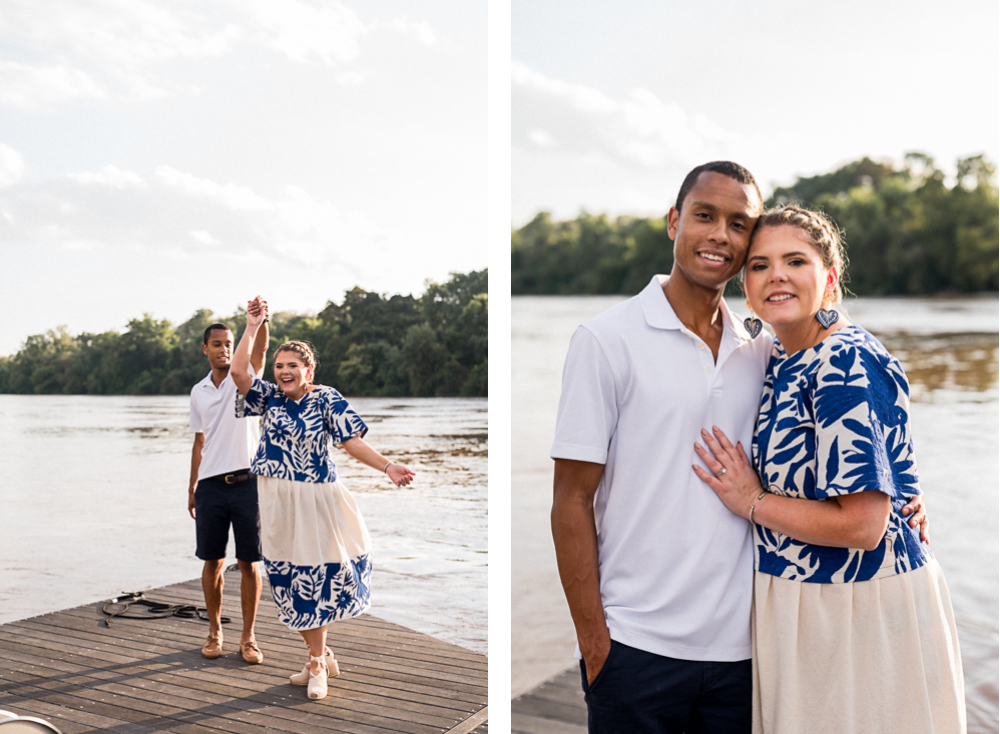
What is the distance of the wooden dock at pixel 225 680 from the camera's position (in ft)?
9.89

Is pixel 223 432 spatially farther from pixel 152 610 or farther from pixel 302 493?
pixel 152 610

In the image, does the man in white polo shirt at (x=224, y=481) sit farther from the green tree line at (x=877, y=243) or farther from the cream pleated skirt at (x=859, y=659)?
the green tree line at (x=877, y=243)

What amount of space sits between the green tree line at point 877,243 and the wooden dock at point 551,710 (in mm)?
9952

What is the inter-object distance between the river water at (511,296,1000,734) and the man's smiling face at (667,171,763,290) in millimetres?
5707

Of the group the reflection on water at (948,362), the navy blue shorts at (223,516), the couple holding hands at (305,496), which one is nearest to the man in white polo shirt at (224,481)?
the navy blue shorts at (223,516)

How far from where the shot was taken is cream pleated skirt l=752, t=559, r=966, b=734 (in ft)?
4.30

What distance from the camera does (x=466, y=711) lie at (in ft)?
10.2

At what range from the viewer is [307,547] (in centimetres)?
308

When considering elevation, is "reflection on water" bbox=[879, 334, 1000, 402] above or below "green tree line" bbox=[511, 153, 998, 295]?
below

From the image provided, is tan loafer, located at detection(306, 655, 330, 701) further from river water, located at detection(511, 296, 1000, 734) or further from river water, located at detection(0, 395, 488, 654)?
river water, located at detection(0, 395, 488, 654)

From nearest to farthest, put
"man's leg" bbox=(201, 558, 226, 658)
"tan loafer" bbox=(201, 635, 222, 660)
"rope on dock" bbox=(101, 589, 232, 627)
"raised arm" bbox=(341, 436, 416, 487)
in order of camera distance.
Answer: 1. "raised arm" bbox=(341, 436, 416, 487)
2. "man's leg" bbox=(201, 558, 226, 658)
3. "tan loafer" bbox=(201, 635, 222, 660)
4. "rope on dock" bbox=(101, 589, 232, 627)

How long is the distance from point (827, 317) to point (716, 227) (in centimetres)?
24

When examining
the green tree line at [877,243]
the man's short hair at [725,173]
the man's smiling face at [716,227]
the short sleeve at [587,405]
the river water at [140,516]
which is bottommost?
the river water at [140,516]

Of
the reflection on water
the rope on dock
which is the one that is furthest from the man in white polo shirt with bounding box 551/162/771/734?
the reflection on water
